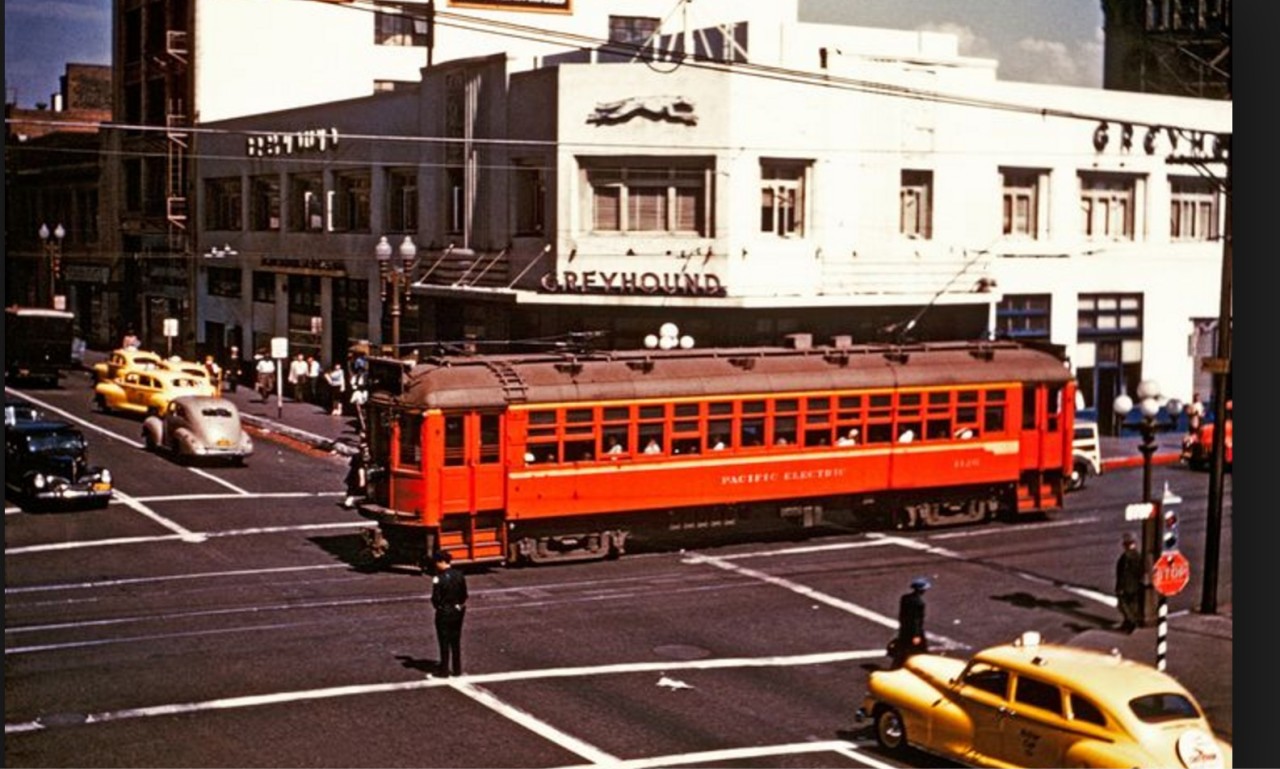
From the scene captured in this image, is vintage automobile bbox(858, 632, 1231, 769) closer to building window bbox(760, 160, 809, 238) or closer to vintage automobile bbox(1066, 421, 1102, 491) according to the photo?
vintage automobile bbox(1066, 421, 1102, 491)

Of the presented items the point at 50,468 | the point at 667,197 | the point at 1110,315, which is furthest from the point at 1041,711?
the point at 667,197

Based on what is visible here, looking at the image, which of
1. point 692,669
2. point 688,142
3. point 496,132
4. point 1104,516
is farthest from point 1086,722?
point 688,142

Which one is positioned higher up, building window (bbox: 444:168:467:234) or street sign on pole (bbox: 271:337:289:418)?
building window (bbox: 444:168:467:234)

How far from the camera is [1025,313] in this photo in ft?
65.4

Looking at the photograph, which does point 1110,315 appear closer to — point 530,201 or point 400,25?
point 530,201

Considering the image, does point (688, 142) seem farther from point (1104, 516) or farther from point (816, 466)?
point (1104, 516)

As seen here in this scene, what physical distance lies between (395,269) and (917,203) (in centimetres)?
654

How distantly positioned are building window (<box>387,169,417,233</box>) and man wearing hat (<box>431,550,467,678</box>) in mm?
3399

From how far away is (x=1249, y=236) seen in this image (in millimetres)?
19344

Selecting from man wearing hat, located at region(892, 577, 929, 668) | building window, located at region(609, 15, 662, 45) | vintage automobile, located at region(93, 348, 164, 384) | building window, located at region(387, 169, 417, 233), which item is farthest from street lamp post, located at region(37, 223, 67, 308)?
man wearing hat, located at region(892, 577, 929, 668)

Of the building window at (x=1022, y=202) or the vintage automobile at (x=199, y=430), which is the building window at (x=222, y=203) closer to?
the vintage automobile at (x=199, y=430)

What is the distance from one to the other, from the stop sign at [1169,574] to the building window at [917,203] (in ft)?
15.0

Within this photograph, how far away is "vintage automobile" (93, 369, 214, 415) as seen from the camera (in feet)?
46.8

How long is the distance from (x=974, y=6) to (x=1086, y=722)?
336 inches
